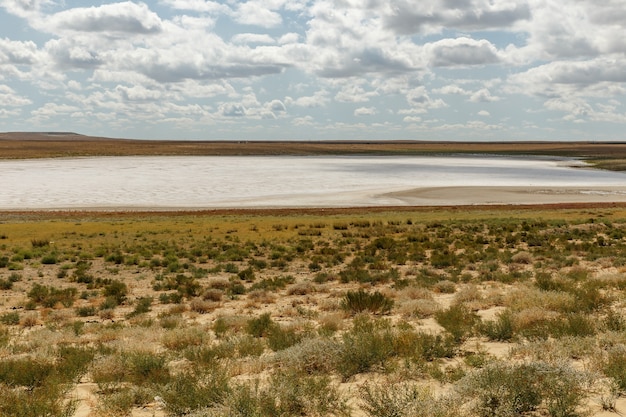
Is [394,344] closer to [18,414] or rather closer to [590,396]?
[590,396]

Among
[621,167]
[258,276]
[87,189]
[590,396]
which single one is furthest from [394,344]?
[621,167]

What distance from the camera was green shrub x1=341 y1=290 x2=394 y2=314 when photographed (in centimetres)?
1270

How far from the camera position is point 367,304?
12750 mm

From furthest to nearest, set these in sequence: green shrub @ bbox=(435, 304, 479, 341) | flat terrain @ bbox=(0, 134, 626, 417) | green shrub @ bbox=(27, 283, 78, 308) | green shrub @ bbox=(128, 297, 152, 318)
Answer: green shrub @ bbox=(27, 283, 78, 308), green shrub @ bbox=(128, 297, 152, 318), green shrub @ bbox=(435, 304, 479, 341), flat terrain @ bbox=(0, 134, 626, 417)

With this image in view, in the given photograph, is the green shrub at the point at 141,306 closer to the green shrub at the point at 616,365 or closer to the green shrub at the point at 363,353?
the green shrub at the point at 363,353

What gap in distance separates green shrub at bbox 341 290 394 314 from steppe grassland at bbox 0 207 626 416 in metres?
0.04

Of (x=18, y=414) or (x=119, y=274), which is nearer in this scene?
(x=18, y=414)

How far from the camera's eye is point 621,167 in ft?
392

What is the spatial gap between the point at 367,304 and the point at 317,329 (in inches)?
100

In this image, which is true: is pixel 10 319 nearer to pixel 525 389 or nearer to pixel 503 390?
pixel 503 390

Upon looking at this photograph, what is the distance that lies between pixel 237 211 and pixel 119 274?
29.4 metres

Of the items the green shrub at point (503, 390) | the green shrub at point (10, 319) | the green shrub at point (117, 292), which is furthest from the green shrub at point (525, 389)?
the green shrub at point (117, 292)

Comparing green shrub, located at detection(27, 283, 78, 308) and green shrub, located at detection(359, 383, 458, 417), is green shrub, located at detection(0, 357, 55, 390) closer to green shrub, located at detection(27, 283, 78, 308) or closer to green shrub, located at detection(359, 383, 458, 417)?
green shrub, located at detection(359, 383, 458, 417)

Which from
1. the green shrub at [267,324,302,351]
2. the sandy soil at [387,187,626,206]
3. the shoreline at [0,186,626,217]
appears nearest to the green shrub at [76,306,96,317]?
the green shrub at [267,324,302,351]
